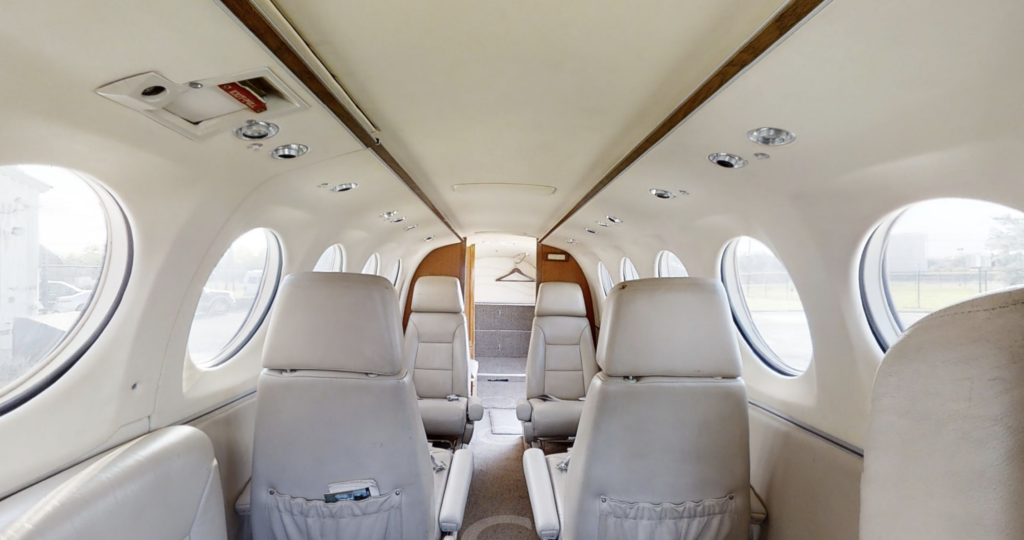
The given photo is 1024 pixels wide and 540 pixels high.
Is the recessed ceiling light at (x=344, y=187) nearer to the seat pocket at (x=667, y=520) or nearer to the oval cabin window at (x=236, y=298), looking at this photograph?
Answer: the oval cabin window at (x=236, y=298)

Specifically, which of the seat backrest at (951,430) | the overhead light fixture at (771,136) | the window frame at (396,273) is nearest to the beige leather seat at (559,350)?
the window frame at (396,273)

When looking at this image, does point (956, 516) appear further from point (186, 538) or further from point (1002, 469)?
point (186, 538)

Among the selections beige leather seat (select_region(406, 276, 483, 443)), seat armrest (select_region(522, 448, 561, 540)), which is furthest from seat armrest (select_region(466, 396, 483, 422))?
seat armrest (select_region(522, 448, 561, 540))

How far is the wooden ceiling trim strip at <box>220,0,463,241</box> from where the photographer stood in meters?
1.00

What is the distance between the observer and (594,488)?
6.60 ft

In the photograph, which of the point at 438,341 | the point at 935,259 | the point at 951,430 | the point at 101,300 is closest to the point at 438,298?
the point at 438,341

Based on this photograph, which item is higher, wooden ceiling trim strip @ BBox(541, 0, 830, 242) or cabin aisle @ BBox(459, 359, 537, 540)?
wooden ceiling trim strip @ BBox(541, 0, 830, 242)

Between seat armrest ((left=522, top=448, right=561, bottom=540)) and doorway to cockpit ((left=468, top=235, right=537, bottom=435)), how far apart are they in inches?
157

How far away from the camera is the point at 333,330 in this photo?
78.4 inches

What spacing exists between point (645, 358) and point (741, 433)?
53 centimetres

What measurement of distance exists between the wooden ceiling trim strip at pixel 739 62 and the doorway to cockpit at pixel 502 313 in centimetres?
532

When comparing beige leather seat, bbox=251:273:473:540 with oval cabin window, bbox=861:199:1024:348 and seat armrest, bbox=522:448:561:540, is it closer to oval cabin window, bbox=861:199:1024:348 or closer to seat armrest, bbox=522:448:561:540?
seat armrest, bbox=522:448:561:540

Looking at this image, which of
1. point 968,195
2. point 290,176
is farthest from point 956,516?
point 290,176

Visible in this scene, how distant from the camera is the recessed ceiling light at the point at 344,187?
272 cm
